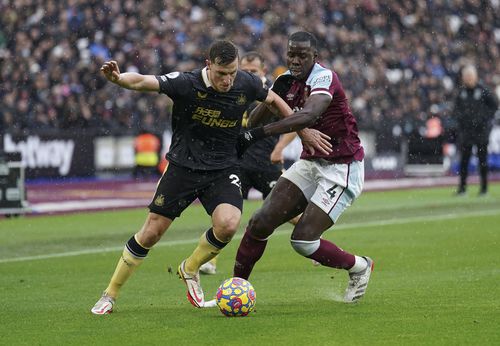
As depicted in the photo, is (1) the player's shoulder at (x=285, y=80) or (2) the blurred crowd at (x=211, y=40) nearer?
(1) the player's shoulder at (x=285, y=80)

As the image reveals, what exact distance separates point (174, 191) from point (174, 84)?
86 cm

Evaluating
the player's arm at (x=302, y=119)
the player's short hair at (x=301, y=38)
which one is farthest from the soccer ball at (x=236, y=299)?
the player's short hair at (x=301, y=38)

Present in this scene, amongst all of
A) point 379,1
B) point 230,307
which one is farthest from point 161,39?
point 230,307

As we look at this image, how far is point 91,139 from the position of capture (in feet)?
79.3

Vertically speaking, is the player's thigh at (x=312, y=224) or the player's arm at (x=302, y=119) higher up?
the player's arm at (x=302, y=119)

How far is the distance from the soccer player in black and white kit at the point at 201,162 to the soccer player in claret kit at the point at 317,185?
0.23 metres

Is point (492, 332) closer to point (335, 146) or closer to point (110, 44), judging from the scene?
point (335, 146)

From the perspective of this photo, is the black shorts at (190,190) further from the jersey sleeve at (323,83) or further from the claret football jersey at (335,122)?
the jersey sleeve at (323,83)

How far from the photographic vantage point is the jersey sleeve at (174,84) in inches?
324

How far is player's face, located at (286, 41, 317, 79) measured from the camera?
838cm

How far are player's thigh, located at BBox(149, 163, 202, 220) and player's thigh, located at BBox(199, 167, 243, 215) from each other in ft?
0.38

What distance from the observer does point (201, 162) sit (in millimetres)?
8625

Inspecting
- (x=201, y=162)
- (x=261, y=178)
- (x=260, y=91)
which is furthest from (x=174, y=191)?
(x=261, y=178)

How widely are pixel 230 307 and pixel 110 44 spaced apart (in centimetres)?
1788
